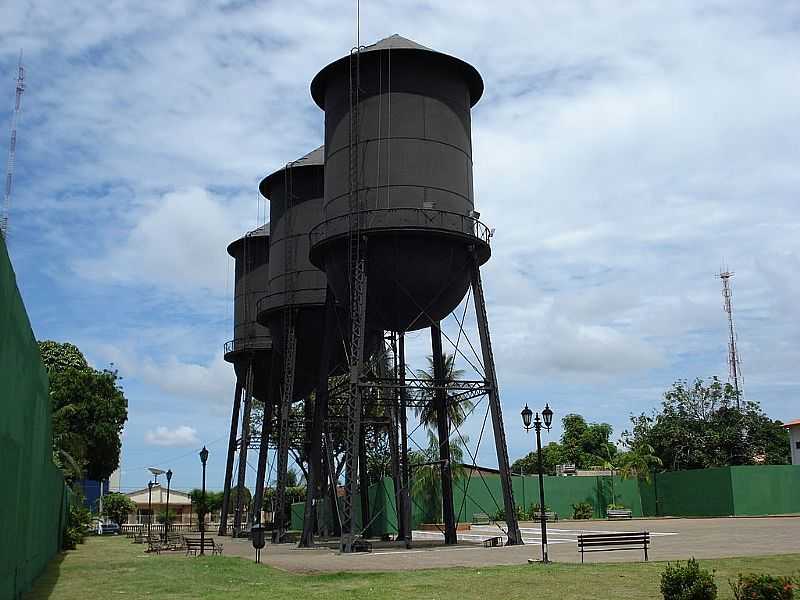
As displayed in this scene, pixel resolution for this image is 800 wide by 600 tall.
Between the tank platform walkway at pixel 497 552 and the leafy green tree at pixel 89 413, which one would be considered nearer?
the tank platform walkway at pixel 497 552

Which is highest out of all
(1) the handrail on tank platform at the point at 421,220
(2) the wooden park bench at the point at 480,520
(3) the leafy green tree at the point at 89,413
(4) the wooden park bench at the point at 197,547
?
(1) the handrail on tank platform at the point at 421,220

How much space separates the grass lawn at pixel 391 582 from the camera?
52.2 ft

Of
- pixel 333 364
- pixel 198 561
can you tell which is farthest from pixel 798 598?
pixel 333 364

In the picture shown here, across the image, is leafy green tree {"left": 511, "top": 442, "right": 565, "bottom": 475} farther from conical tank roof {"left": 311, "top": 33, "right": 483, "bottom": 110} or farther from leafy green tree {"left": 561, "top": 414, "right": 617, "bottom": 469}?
conical tank roof {"left": 311, "top": 33, "right": 483, "bottom": 110}

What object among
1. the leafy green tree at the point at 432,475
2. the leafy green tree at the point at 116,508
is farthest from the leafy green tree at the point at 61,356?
the leafy green tree at the point at 432,475

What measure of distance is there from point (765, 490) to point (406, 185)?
120 ft

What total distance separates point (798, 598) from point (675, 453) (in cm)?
5746

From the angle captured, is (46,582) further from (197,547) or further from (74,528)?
(74,528)

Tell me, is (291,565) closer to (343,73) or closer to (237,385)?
(343,73)

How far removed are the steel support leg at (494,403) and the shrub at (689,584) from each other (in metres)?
15.3

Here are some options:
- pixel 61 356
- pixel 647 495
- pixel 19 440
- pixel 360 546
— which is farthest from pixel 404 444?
pixel 61 356

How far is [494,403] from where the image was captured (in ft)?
93.4

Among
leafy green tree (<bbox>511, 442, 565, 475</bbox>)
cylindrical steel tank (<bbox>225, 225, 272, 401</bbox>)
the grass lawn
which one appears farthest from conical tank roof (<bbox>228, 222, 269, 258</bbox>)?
leafy green tree (<bbox>511, 442, 565, 475</bbox>)

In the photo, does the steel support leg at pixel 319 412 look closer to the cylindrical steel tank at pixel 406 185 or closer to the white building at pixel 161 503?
the cylindrical steel tank at pixel 406 185
